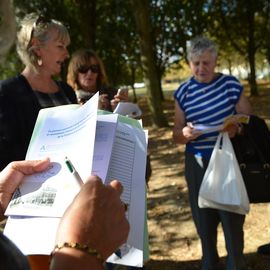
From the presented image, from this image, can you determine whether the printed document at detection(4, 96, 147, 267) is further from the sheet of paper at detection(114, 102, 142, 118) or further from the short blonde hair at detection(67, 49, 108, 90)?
the short blonde hair at detection(67, 49, 108, 90)

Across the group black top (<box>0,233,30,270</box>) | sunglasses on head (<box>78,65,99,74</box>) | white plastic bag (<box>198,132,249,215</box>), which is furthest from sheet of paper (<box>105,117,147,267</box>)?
sunglasses on head (<box>78,65,99,74</box>)

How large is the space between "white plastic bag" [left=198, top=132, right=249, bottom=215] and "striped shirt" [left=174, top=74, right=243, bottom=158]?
0.14 m

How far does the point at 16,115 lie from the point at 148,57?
794 centimetres

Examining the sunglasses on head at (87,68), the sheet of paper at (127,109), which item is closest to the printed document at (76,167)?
the sheet of paper at (127,109)

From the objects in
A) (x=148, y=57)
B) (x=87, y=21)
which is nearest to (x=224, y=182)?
(x=148, y=57)

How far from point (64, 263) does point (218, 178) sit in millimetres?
2231

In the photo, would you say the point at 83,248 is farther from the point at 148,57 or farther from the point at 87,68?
the point at 148,57

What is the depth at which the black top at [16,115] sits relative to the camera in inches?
93.8

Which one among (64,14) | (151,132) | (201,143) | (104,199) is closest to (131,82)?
(64,14)

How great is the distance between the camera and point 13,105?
2.44 m

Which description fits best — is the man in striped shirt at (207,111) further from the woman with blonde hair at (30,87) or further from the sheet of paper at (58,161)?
the sheet of paper at (58,161)

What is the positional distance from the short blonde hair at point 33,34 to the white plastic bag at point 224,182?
142 centimetres

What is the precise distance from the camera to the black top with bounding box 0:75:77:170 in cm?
238

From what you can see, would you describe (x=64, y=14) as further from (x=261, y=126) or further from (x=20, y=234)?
(x=20, y=234)
